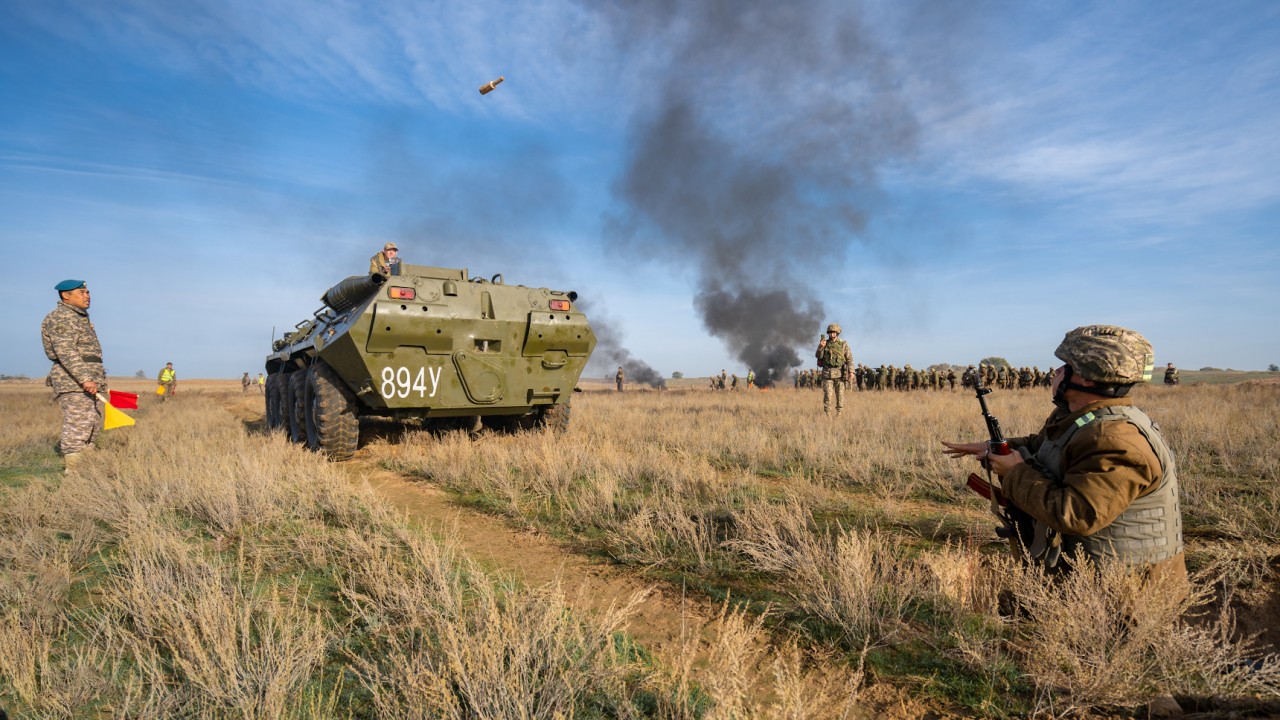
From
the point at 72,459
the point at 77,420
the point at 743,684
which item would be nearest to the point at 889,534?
the point at 743,684

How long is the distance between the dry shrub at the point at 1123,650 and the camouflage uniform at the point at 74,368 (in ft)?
29.1

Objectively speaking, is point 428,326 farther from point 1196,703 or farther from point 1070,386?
point 1196,703

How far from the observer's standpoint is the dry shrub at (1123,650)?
86.0 inches

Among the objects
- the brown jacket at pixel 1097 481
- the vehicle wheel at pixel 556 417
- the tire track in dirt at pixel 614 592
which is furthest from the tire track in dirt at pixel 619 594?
the vehicle wheel at pixel 556 417

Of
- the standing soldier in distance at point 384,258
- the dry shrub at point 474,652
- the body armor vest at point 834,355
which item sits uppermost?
the standing soldier in distance at point 384,258

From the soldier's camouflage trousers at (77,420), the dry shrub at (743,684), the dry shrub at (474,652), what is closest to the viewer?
the dry shrub at (743,684)

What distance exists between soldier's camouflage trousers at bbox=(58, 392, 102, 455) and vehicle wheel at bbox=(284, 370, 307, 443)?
2122mm

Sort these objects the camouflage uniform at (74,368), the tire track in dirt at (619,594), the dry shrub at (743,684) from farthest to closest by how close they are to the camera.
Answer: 1. the camouflage uniform at (74,368)
2. the tire track in dirt at (619,594)
3. the dry shrub at (743,684)

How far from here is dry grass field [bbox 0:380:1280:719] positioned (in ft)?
7.20

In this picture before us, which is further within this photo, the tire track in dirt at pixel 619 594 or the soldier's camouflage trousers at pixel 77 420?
the soldier's camouflage trousers at pixel 77 420

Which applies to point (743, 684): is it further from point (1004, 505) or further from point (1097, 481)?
point (1004, 505)

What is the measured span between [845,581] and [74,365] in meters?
8.14

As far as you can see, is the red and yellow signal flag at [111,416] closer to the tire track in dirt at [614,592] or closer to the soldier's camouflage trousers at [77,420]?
the soldier's camouflage trousers at [77,420]

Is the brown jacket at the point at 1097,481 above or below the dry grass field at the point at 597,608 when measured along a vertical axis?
above
